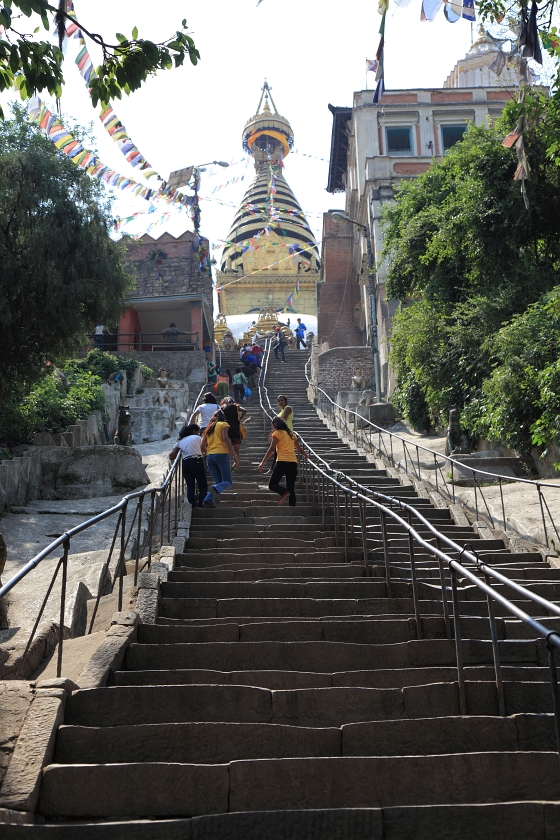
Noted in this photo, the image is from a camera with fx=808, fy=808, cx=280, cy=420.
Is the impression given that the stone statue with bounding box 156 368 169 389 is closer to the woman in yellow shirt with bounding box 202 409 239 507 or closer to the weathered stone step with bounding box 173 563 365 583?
the woman in yellow shirt with bounding box 202 409 239 507

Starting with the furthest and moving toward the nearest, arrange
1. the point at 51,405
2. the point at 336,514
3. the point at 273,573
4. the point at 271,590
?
the point at 51,405 < the point at 336,514 < the point at 273,573 < the point at 271,590

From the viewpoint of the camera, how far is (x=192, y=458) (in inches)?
422

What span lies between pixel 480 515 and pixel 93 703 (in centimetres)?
710

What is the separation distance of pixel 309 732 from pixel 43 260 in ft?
40.7

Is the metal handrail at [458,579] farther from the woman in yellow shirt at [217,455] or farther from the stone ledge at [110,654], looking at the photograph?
the stone ledge at [110,654]

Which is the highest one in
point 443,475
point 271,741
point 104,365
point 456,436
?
point 104,365

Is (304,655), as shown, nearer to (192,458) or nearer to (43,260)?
(192,458)

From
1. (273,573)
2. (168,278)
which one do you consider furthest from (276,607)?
(168,278)

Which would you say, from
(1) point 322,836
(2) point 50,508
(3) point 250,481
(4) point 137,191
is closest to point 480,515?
(3) point 250,481

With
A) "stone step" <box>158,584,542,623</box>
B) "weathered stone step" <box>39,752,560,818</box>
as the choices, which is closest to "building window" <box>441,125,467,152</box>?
"stone step" <box>158,584,542,623</box>

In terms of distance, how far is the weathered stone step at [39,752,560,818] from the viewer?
3564mm

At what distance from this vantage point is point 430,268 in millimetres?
19547

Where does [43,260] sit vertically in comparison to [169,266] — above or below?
below

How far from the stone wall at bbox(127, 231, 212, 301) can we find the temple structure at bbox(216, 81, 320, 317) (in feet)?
52.4
